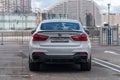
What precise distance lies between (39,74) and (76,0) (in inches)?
3300

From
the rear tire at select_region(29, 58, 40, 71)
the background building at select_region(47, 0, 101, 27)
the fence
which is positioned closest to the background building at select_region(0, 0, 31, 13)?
the background building at select_region(47, 0, 101, 27)

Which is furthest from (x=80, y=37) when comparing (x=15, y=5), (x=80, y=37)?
(x=15, y=5)

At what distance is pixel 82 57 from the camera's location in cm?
1220

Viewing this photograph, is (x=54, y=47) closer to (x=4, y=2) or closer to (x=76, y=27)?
(x=76, y=27)

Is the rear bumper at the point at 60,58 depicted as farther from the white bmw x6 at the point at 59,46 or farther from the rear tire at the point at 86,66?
the rear tire at the point at 86,66

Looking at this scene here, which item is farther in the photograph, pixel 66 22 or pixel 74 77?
pixel 66 22

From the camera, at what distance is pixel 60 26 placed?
13047 mm

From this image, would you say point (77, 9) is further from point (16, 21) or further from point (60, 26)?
point (60, 26)

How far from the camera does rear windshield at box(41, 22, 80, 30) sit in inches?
510

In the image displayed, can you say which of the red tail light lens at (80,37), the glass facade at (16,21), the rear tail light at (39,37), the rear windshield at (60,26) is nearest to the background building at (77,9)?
the glass facade at (16,21)

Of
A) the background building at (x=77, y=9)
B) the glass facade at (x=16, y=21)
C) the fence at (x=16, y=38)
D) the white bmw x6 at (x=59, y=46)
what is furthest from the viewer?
the background building at (x=77, y=9)

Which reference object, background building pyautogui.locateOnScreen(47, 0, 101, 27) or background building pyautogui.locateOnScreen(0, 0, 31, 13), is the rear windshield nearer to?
background building pyautogui.locateOnScreen(47, 0, 101, 27)

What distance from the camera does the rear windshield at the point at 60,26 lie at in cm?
1295

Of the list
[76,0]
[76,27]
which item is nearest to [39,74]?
[76,27]
